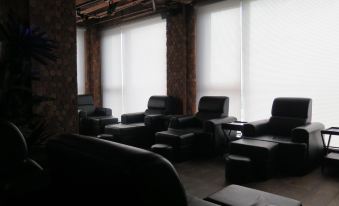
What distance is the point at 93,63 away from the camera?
8.15 meters

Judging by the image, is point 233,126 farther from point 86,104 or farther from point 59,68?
point 86,104

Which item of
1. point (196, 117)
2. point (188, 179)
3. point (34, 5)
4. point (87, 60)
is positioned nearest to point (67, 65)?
point (34, 5)

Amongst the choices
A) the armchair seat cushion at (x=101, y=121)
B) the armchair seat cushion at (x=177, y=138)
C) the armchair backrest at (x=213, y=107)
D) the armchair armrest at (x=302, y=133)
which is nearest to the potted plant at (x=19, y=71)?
the armchair seat cushion at (x=177, y=138)

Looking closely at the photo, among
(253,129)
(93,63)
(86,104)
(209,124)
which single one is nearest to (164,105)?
(209,124)

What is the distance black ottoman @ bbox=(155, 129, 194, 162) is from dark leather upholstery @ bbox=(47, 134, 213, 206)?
299 centimetres

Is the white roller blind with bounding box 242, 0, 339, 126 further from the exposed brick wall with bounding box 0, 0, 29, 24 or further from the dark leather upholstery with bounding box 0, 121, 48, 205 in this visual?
the dark leather upholstery with bounding box 0, 121, 48, 205

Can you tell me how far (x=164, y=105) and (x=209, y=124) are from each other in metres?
1.48

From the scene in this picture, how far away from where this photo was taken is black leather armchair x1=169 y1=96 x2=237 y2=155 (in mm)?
4594

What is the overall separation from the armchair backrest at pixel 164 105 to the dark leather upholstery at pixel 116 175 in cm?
437

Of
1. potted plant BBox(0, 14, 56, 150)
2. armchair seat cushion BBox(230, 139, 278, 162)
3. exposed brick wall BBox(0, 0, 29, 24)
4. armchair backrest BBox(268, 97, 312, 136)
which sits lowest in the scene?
armchair seat cushion BBox(230, 139, 278, 162)

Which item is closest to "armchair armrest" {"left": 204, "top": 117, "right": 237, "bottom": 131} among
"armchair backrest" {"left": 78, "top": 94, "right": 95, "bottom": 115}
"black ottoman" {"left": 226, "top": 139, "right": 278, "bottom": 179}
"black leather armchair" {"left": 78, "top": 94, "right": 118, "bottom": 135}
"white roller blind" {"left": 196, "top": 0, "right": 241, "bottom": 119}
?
"white roller blind" {"left": 196, "top": 0, "right": 241, "bottom": 119}

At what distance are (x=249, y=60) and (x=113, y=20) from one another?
3935mm

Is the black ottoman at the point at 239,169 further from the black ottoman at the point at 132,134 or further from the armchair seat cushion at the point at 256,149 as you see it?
the black ottoman at the point at 132,134

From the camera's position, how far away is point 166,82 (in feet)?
20.5
